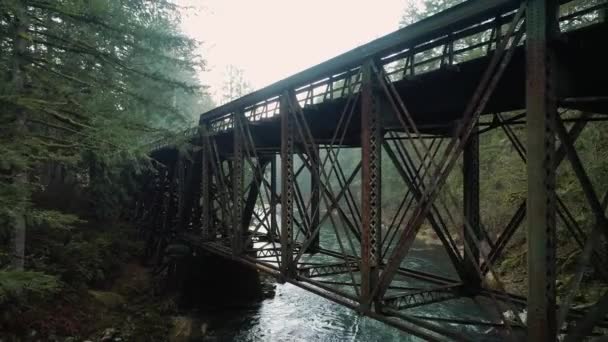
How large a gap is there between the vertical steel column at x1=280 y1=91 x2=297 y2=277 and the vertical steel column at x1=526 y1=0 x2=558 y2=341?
4.94 meters

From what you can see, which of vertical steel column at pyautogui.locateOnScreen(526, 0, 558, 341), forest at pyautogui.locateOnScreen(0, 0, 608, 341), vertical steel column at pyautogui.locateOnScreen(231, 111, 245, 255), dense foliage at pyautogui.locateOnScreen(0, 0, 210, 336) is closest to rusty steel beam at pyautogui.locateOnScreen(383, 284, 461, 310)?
vertical steel column at pyautogui.locateOnScreen(526, 0, 558, 341)

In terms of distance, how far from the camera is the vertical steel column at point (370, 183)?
18.9 feet

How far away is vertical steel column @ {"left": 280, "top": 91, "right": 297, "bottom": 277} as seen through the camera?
7926 millimetres

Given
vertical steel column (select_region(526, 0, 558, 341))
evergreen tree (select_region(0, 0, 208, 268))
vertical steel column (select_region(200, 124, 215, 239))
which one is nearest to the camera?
vertical steel column (select_region(526, 0, 558, 341))

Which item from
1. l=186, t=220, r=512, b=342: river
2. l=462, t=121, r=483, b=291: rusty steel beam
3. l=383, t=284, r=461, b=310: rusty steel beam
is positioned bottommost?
l=186, t=220, r=512, b=342: river

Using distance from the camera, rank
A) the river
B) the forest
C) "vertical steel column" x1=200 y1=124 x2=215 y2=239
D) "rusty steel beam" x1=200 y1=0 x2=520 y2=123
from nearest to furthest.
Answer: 1. "rusty steel beam" x1=200 y1=0 x2=520 y2=123
2. the forest
3. the river
4. "vertical steel column" x1=200 y1=124 x2=215 y2=239

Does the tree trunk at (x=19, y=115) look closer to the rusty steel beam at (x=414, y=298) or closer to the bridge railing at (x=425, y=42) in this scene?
the bridge railing at (x=425, y=42)

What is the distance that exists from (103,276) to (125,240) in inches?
142

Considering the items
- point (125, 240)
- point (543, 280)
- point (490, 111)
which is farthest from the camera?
point (125, 240)

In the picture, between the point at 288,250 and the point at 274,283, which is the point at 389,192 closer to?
the point at 274,283

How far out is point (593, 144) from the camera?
1142cm

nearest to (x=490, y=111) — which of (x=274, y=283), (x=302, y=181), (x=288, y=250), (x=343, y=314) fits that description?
(x=288, y=250)

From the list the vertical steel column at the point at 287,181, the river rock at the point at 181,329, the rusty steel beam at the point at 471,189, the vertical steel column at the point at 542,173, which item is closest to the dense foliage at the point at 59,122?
the river rock at the point at 181,329

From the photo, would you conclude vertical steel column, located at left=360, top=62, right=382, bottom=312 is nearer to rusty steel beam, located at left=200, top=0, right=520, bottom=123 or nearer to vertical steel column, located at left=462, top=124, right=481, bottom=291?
rusty steel beam, located at left=200, top=0, right=520, bottom=123
